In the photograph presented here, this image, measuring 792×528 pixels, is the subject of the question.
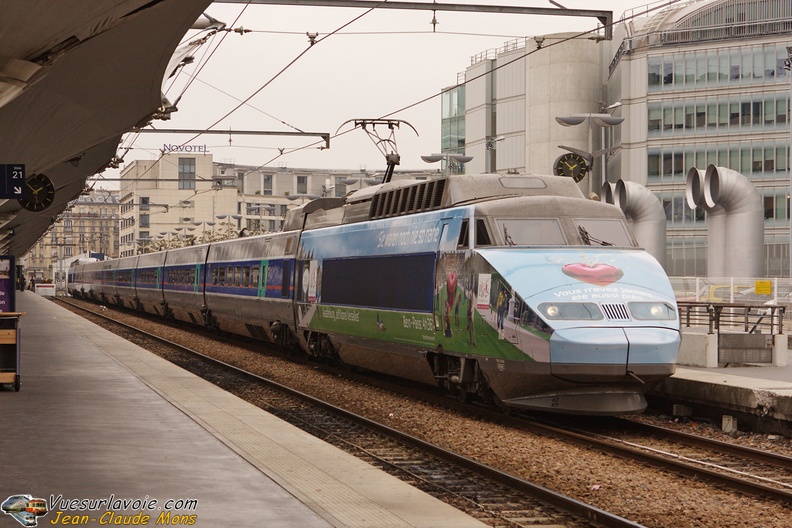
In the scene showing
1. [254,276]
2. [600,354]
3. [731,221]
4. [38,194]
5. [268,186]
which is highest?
[268,186]

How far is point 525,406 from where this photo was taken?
15.0m

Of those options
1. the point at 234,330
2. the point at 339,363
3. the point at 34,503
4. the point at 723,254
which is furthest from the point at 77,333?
the point at 723,254

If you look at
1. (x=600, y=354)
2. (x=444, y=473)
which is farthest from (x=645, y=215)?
(x=444, y=473)

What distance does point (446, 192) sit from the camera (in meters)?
17.8

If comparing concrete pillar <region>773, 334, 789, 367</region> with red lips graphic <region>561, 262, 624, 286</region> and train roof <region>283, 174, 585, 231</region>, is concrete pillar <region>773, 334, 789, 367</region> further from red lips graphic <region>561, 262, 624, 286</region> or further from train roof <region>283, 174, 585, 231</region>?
Result: red lips graphic <region>561, 262, 624, 286</region>

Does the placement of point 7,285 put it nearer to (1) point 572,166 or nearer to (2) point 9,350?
(2) point 9,350

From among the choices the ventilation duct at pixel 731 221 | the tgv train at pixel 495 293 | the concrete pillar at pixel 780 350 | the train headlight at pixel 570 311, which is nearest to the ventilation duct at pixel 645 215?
the ventilation duct at pixel 731 221

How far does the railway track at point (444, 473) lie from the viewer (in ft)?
31.9

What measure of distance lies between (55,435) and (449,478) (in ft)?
14.1

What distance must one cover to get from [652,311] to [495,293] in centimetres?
210

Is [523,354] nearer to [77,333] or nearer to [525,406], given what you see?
[525,406]

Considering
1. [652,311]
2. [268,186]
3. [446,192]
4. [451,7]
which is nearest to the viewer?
[652,311]

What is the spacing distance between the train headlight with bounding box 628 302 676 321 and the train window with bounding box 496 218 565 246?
182 cm

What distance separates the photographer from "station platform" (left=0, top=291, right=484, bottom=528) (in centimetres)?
809
